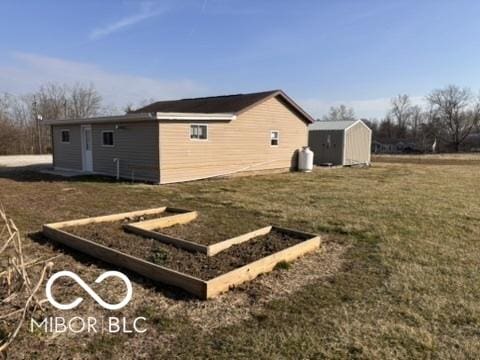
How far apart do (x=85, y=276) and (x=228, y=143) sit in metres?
11.5

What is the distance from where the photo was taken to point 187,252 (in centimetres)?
504

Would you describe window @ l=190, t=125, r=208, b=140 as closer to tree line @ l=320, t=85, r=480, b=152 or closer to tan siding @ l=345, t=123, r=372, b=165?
tan siding @ l=345, t=123, r=372, b=165

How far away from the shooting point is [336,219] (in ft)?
25.0

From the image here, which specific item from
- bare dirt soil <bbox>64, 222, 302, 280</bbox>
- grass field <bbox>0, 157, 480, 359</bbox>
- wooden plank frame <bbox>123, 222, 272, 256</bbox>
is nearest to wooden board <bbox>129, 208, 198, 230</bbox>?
wooden plank frame <bbox>123, 222, 272, 256</bbox>

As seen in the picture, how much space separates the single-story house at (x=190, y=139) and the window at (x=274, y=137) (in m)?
0.05

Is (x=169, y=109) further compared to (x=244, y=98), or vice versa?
(x=169, y=109)

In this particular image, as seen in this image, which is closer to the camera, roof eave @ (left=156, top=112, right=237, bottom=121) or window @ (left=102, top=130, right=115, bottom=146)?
roof eave @ (left=156, top=112, right=237, bottom=121)

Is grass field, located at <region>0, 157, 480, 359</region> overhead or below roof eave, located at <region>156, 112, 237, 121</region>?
below

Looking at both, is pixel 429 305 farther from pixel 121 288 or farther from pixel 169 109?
pixel 169 109

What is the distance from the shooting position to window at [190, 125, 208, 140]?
13.9 m

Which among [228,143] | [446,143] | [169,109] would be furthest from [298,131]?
[446,143]

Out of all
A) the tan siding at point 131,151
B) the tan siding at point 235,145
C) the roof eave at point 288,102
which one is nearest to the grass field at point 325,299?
the tan siding at point 131,151

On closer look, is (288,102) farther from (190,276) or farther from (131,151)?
(190,276)

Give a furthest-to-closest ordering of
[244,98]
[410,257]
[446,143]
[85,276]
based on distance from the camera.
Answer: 1. [446,143]
2. [244,98]
3. [410,257]
4. [85,276]
